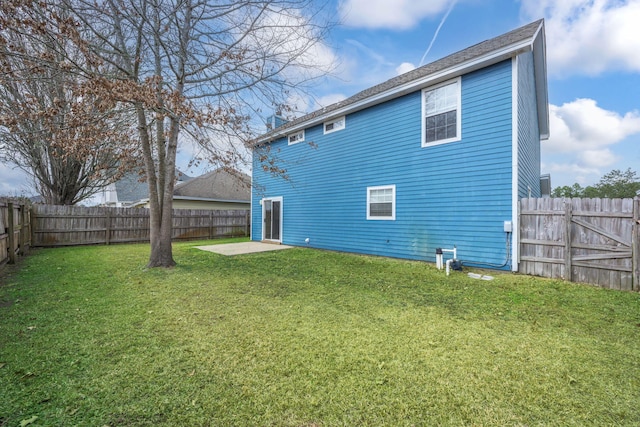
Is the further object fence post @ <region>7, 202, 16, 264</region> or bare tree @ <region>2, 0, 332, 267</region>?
fence post @ <region>7, 202, 16, 264</region>

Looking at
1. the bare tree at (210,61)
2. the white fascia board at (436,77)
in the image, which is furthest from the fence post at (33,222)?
the white fascia board at (436,77)

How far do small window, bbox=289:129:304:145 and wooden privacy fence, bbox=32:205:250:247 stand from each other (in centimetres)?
674

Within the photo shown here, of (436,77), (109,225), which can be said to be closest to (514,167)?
(436,77)

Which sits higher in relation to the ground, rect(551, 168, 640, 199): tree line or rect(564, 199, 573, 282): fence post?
rect(551, 168, 640, 199): tree line

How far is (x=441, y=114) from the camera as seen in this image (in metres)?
7.24

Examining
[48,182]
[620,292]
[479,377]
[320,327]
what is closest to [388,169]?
[620,292]

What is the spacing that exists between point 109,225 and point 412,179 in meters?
12.8

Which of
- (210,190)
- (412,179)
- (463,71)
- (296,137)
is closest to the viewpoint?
(463,71)

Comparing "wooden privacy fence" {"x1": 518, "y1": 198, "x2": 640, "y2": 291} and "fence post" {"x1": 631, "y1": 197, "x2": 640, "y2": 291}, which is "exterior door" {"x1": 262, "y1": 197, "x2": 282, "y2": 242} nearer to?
"wooden privacy fence" {"x1": 518, "y1": 198, "x2": 640, "y2": 291}

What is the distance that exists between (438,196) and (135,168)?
8.56 m

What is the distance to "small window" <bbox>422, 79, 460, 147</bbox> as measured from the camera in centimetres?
696

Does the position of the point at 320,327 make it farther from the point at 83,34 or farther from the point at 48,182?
the point at 48,182

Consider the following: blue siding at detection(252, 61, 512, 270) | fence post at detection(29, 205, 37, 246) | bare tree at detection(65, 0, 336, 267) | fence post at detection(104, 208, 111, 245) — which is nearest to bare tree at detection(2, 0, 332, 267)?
bare tree at detection(65, 0, 336, 267)

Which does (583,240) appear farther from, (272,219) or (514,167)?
(272,219)
